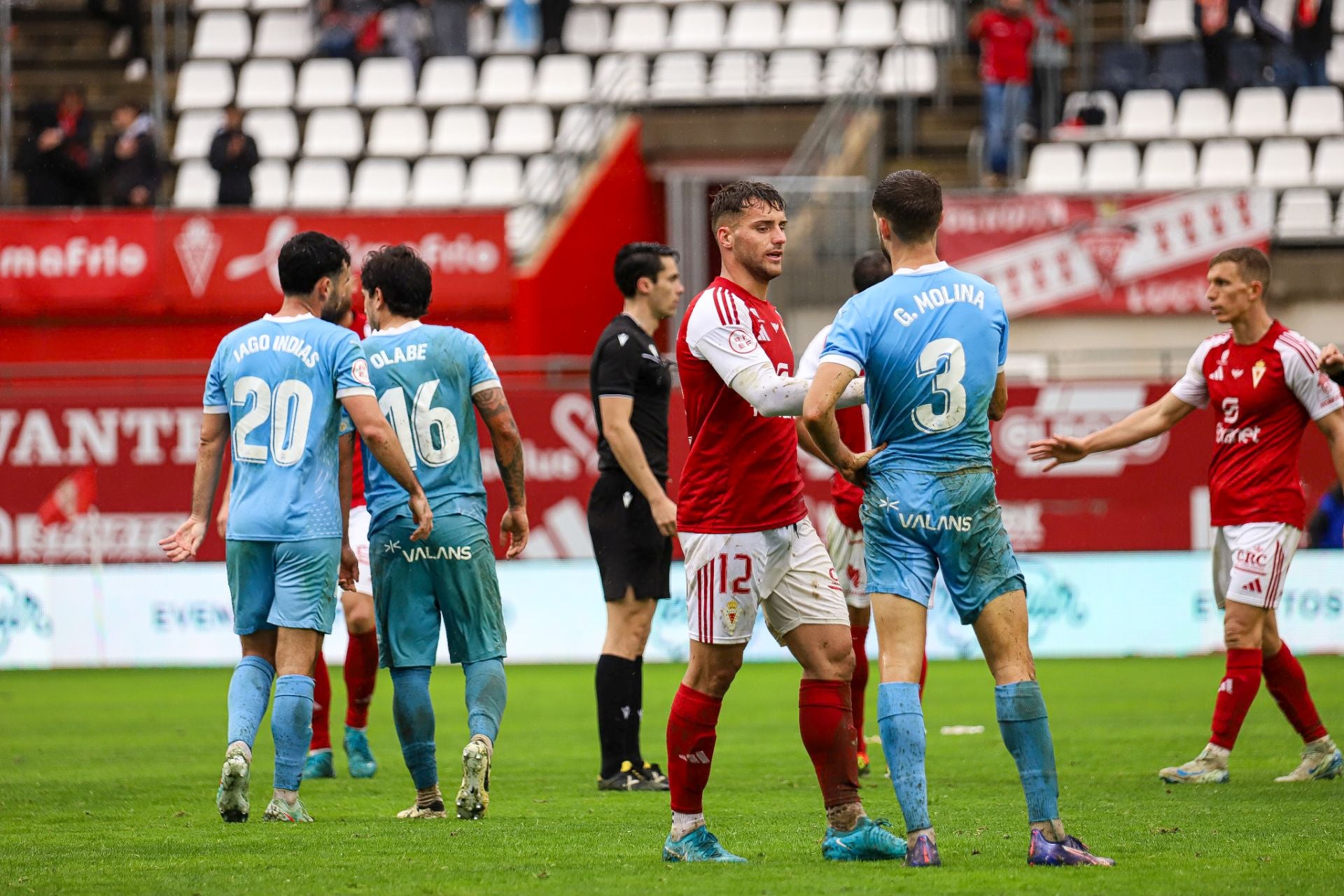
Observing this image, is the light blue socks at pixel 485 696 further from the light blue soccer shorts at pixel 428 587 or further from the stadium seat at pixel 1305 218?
the stadium seat at pixel 1305 218

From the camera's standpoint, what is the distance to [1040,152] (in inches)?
864

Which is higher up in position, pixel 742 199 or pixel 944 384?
pixel 742 199

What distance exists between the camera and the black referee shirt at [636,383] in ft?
28.0

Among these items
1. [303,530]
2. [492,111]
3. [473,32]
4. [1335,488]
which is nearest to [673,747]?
[303,530]

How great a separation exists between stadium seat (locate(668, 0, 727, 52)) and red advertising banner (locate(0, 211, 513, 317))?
569cm

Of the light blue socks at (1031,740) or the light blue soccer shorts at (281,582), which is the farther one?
the light blue soccer shorts at (281,582)

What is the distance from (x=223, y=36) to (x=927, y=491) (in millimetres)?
21851

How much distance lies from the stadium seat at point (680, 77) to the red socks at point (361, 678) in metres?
14.4

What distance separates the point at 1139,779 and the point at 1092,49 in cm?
1709

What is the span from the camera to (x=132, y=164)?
22.0 meters

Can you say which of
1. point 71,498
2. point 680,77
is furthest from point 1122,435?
point 680,77

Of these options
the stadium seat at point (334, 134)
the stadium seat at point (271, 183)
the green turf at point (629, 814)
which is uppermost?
the stadium seat at point (334, 134)

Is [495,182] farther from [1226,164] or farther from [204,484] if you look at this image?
[204,484]

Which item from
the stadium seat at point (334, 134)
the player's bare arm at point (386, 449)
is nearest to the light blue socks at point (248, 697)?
the player's bare arm at point (386, 449)
